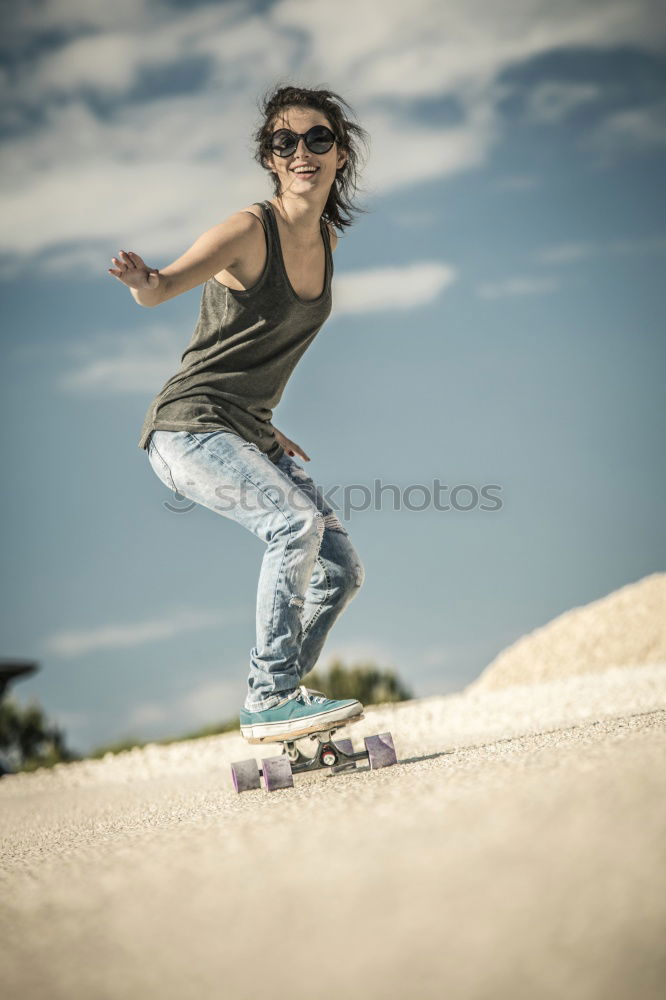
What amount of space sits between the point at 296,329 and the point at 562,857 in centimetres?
274

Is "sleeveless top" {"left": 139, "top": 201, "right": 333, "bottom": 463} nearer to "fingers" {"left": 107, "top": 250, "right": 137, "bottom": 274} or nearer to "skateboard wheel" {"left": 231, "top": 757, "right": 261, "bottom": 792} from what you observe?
"fingers" {"left": 107, "top": 250, "right": 137, "bottom": 274}

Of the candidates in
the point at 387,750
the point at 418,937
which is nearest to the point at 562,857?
the point at 418,937

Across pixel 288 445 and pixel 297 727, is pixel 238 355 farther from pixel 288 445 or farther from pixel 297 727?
pixel 297 727

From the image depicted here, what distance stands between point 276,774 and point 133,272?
6.54 ft

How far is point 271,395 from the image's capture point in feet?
13.4

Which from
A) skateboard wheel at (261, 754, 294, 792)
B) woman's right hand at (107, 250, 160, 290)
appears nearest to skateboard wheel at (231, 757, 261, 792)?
skateboard wheel at (261, 754, 294, 792)

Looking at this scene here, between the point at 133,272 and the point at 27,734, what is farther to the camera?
the point at 27,734

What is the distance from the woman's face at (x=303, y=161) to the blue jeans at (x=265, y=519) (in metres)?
1.17

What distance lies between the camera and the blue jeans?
3.67 metres

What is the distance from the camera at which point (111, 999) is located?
157 centimetres

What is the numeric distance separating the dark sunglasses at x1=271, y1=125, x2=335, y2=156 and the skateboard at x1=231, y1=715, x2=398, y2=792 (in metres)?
2.45

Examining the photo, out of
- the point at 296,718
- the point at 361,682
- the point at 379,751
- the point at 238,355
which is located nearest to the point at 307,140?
the point at 238,355

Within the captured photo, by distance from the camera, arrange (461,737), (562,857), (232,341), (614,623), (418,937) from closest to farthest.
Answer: (418,937) < (562,857) < (232,341) < (461,737) < (614,623)

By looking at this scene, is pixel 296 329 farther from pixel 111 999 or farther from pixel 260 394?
pixel 111 999
